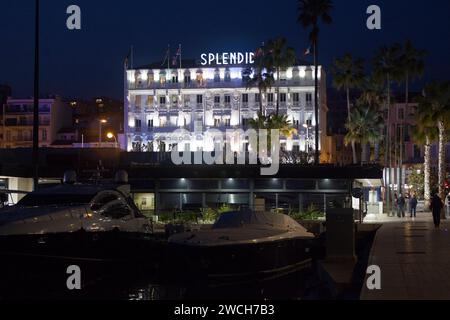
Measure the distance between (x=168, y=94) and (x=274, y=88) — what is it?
1501 centimetres

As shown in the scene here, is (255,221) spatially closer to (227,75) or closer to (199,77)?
(227,75)

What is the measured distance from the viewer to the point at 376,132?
95.9 meters

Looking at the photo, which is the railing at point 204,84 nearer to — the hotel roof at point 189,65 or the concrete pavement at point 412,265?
the hotel roof at point 189,65

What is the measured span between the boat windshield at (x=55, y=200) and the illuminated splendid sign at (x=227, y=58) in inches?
3291

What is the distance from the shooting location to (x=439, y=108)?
2640 inches

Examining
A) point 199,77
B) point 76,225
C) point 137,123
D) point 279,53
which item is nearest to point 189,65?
point 199,77

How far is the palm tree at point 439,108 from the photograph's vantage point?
66438mm

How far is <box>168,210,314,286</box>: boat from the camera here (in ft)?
86.3

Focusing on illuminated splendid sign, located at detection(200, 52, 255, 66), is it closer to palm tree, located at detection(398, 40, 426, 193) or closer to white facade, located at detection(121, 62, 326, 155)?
white facade, located at detection(121, 62, 326, 155)

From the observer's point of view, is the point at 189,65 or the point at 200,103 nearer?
the point at 200,103

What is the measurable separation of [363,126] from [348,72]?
7.76 meters

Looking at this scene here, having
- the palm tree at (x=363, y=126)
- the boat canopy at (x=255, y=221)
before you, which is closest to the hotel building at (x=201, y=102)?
the palm tree at (x=363, y=126)
